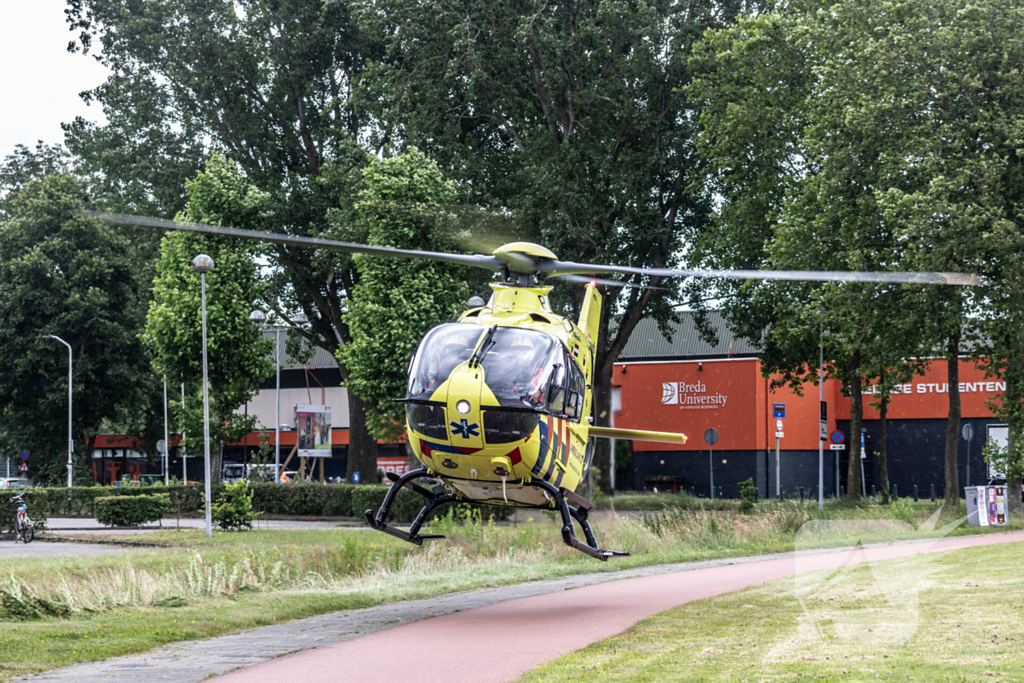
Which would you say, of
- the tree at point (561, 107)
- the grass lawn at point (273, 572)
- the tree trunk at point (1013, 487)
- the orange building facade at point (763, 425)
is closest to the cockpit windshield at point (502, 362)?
the grass lawn at point (273, 572)

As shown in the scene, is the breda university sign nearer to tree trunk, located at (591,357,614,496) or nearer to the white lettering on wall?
the white lettering on wall

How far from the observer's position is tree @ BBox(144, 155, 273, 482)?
31281mm

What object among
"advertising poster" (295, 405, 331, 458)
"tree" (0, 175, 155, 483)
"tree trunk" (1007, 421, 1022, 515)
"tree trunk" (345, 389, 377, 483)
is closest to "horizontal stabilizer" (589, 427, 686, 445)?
"tree trunk" (1007, 421, 1022, 515)

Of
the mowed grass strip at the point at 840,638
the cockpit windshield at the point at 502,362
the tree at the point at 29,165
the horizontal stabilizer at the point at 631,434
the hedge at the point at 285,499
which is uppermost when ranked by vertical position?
the tree at the point at 29,165

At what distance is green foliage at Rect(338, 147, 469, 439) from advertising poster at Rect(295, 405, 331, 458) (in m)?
15.5

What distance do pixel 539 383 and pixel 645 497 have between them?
28.5 m

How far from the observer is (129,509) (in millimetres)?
28844

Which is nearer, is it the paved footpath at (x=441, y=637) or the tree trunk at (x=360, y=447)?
the paved footpath at (x=441, y=637)

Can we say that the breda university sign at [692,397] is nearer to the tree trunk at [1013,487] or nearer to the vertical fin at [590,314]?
the tree trunk at [1013,487]

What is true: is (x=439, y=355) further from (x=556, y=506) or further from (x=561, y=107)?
(x=561, y=107)

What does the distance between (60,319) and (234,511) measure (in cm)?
2701

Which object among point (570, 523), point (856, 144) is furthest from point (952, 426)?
point (570, 523)

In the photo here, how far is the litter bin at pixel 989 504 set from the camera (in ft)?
85.0

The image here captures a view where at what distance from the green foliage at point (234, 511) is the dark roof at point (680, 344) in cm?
2970
